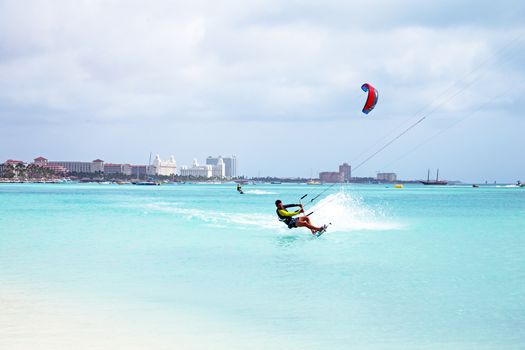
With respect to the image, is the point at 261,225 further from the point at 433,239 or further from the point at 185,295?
the point at 185,295

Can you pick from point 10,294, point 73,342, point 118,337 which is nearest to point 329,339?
point 118,337

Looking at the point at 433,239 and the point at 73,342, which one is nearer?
the point at 73,342

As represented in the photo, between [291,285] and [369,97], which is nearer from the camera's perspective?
[291,285]

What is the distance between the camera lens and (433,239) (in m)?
21.1

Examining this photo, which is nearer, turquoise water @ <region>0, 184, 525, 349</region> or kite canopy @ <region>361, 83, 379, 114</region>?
turquoise water @ <region>0, 184, 525, 349</region>

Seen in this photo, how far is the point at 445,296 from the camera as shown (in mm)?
10109

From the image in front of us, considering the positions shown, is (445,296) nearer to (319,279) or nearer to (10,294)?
(319,279)

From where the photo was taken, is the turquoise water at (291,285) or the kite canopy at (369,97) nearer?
the turquoise water at (291,285)

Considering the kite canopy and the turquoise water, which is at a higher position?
the kite canopy

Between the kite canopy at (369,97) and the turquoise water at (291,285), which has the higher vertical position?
the kite canopy at (369,97)

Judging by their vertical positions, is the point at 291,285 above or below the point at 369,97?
below

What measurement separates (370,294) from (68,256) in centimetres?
842

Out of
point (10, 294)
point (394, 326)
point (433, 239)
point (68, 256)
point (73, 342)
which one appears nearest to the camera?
point (73, 342)

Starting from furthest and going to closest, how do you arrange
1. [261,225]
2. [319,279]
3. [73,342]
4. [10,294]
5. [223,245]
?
[261,225] → [223,245] → [319,279] → [10,294] → [73,342]
